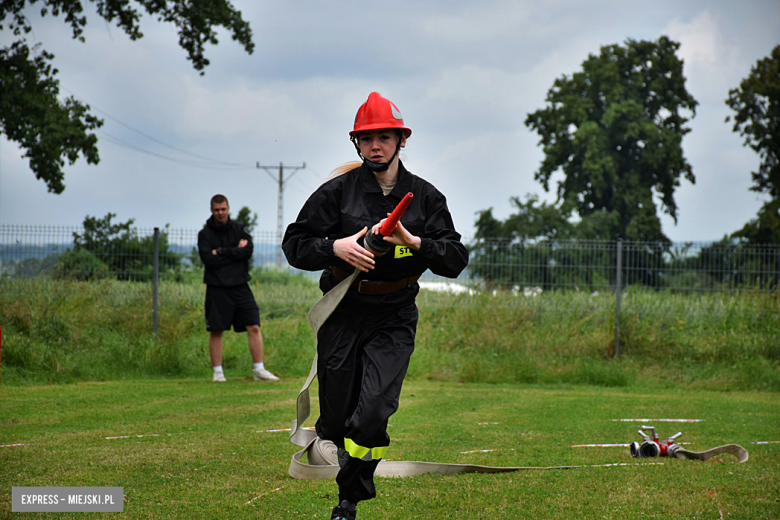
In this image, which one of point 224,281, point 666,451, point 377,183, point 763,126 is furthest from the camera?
point 763,126

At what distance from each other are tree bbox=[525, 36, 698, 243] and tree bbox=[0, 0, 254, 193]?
2757 cm

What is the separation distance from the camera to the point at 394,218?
3404mm

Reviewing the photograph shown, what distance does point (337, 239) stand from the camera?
3.72 m

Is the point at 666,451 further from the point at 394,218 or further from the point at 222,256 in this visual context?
the point at 222,256

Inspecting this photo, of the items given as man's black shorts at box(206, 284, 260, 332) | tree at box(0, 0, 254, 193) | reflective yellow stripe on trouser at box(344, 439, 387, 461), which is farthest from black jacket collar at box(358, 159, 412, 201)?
tree at box(0, 0, 254, 193)

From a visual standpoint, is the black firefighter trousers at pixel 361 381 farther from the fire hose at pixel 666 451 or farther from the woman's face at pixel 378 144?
the fire hose at pixel 666 451

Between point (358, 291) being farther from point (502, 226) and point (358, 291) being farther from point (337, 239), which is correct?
point (502, 226)

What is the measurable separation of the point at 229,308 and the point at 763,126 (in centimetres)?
3228

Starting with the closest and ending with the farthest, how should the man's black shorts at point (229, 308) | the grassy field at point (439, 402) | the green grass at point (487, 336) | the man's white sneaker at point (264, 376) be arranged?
the grassy field at point (439, 402) → the man's black shorts at point (229, 308) → the man's white sneaker at point (264, 376) → the green grass at point (487, 336)

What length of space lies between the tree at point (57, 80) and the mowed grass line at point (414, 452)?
31.5 ft

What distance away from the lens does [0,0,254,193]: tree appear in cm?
1631

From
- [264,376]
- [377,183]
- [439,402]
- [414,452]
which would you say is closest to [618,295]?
[439,402]

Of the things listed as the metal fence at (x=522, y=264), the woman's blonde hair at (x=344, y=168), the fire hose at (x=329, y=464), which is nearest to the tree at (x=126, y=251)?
the metal fence at (x=522, y=264)

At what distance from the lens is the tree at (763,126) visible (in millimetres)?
32562
